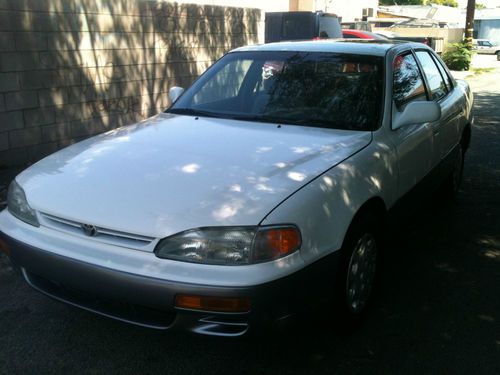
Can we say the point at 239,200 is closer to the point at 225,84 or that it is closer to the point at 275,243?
the point at 275,243

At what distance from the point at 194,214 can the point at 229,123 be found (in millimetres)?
1360

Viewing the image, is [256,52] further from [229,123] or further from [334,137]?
[334,137]

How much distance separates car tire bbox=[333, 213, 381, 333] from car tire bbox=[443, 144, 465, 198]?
2441mm

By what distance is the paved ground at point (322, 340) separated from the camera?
294 centimetres

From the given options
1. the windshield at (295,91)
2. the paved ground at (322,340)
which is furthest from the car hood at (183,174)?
the paved ground at (322,340)

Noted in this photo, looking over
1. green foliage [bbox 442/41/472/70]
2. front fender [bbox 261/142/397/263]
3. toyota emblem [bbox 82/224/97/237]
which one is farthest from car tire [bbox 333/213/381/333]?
green foliage [bbox 442/41/472/70]

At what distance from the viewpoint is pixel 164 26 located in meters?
8.73

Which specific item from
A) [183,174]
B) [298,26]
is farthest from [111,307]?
[298,26]

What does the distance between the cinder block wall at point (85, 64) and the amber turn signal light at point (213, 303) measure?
15.8ft

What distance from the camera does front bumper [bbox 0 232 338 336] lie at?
2.44 meters

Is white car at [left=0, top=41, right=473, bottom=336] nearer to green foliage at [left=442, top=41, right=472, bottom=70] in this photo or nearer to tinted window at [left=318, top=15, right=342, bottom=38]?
tinted window at [left=318, top=15, right=342, bottom=38]

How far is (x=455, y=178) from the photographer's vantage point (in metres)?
5.74

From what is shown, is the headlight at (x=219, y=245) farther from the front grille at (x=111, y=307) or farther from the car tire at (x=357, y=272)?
the car tire at (x=357, y=272)

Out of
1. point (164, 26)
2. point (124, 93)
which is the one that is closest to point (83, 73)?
point (124, 93)
